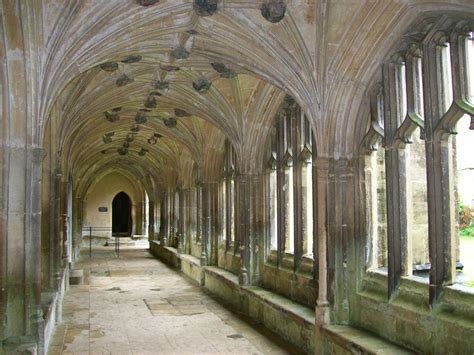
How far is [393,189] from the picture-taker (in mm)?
5844

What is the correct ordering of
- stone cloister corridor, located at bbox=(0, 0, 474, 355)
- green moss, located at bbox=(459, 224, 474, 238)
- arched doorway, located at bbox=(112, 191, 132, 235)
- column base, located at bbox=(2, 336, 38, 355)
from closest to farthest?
column base, located at bbox=(2, 336, 38, 355), stone cloister corridor, located at bbox=(0, 0, 474, 355), green moss, located at bbox=(459, 224, 474, 238), arched doorway, located at bbox=(112, 191, 132, 235)

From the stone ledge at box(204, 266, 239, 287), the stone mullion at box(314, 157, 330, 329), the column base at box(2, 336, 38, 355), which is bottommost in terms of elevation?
the stone ledge at box(204, 266, 239, 287)

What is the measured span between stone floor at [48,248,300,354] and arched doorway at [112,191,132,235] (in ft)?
56.6

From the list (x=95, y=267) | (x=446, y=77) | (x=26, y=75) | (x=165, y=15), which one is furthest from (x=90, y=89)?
(x=95, y=267)

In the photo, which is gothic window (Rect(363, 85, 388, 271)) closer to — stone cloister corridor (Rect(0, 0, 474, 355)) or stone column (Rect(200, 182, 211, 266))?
stone cloister corridor (Rect(0, 0, 474, 355))

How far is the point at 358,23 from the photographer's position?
20.0 feet

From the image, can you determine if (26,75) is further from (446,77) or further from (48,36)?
(446,77)

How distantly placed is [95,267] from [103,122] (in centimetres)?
543

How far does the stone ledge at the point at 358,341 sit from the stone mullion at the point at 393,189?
505 millimetres

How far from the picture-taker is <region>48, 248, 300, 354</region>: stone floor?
6.95 meters

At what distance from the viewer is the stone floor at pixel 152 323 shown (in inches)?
273

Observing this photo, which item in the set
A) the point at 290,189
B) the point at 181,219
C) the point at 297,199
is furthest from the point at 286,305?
the point at 181,219

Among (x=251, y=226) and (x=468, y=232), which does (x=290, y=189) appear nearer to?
(x=251, y=226)

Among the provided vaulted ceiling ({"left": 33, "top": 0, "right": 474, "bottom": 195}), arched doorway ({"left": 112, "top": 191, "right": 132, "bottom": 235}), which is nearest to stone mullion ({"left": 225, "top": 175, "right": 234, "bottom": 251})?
vaulted ceiling ({"left": 33, "top": 0, "right": 474, "bottom": 195})
